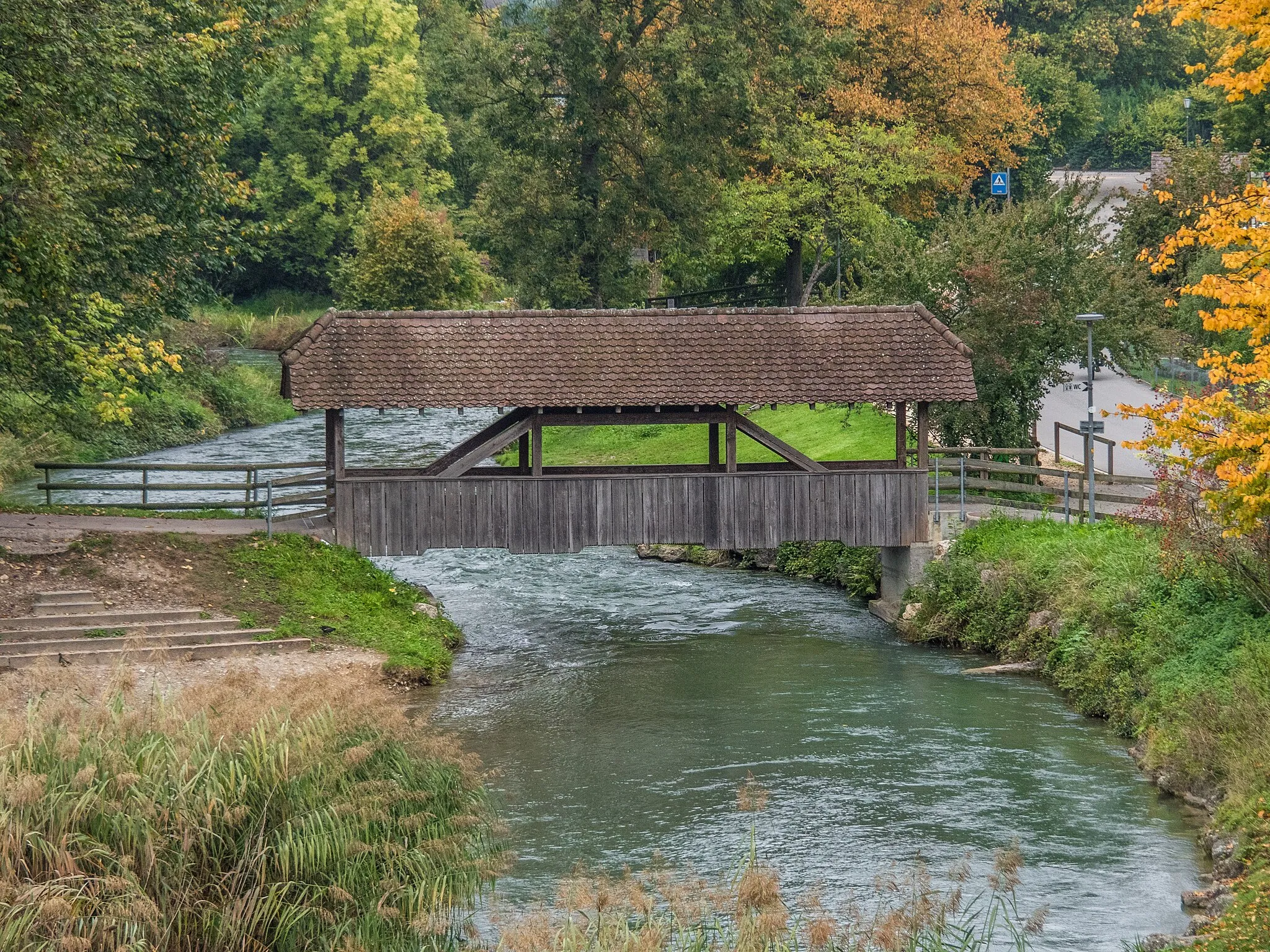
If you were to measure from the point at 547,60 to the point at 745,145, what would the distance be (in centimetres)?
596

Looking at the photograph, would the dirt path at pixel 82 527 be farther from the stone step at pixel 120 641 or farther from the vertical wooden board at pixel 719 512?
the vertical wooden board at pixel 719 512

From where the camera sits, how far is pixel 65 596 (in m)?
21.8

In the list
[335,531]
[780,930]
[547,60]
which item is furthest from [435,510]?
[547,60]

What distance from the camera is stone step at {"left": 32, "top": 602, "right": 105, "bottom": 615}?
2142cm

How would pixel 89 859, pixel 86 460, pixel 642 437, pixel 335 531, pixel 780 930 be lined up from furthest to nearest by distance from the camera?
pixel 642 437 → pixel 86 460 → pixel 335 531 → pixel 89 859 → pixel 780 930

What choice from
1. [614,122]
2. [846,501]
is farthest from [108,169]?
[614,122]

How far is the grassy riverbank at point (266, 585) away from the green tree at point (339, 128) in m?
40.9

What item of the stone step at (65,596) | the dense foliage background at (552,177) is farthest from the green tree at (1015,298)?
the stone step at (65,596)

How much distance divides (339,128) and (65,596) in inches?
1910

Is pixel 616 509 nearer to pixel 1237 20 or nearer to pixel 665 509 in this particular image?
pixel 665 509

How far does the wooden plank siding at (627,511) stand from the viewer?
25.2m

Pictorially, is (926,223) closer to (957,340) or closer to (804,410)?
(804,410)

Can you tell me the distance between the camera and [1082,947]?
1292 centimetres

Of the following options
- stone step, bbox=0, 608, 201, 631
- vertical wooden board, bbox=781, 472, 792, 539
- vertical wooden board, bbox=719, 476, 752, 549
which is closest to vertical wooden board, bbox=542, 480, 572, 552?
vertical wooden board, bbox=719, 476, 752, 549
